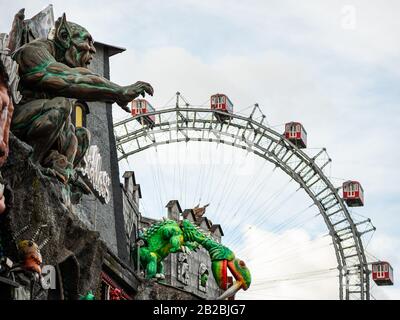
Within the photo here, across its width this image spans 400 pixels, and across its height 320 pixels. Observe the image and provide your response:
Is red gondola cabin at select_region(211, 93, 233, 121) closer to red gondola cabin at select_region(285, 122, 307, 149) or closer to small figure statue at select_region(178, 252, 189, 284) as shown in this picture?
red gondola cabin at select_region(285, 122, 307, 149)

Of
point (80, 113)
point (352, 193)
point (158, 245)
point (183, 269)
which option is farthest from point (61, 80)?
point (352, 193)

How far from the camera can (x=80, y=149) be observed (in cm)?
2789

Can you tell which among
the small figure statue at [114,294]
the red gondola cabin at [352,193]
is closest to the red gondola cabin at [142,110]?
the red gondola cabin at [352,193]

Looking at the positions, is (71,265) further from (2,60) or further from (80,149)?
(2,60)

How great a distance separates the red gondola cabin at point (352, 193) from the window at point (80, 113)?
1447 inches

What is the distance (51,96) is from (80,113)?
9428 millimetres

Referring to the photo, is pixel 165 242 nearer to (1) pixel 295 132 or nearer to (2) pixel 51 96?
(2) pixel 51 96

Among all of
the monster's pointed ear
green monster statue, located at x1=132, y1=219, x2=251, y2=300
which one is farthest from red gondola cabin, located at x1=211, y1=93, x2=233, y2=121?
the monster's pointed ear

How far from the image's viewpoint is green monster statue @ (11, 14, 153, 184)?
25062mm

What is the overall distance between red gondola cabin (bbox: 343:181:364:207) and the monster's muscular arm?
151 feet

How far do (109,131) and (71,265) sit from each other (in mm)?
13429

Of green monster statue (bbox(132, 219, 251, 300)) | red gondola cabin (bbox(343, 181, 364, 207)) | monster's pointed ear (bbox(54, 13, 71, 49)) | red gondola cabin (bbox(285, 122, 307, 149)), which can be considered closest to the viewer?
monster's pointed ear (bbox(54, 13, 71, 49))

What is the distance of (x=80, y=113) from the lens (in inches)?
1385
